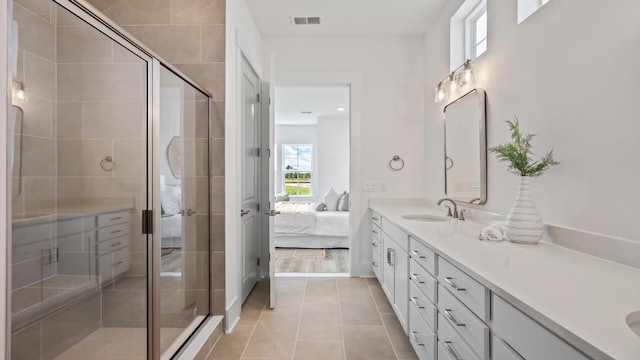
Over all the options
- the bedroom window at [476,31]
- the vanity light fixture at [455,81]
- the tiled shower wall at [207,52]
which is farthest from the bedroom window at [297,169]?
the tiled shower wall at [207,52]

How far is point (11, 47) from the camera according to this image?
94 cm

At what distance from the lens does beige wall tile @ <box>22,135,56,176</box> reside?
1.03 meters

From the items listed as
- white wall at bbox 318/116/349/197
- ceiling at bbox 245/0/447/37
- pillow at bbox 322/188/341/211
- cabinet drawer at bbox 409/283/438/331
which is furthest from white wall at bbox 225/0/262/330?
white wall at bbox 318/116/349/197

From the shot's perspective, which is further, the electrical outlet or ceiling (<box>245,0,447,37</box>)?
the electrical outlet

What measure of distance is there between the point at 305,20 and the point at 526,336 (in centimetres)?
318

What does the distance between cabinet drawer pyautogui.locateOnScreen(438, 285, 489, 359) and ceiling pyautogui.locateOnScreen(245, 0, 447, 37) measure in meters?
2.58

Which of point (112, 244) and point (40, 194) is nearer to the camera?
point (40, 194)

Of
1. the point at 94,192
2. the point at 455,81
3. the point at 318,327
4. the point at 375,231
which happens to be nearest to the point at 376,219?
the point at 375,231

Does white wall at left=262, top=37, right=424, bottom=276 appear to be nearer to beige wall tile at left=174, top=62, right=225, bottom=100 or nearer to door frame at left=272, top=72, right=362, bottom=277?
door frame at left=272, top=72, right=362, bottom=277

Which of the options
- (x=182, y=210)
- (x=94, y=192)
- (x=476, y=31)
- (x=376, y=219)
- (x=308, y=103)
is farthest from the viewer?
(x=308, y=103)

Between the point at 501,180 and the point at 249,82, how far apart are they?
230 centimetres

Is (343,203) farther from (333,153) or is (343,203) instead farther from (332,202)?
(333,153)

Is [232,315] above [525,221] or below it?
below

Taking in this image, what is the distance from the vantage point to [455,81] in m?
2.66
